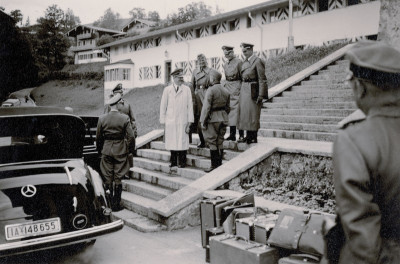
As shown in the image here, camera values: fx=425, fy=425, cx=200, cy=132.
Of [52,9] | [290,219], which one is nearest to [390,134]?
[290,219]

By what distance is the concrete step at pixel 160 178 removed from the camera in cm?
820

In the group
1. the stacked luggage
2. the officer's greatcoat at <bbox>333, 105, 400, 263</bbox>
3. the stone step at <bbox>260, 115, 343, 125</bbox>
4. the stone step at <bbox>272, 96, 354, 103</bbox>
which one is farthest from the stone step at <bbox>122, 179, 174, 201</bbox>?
the officer's greatcoat at <bbox>333, 105, 400, 263</bbox>

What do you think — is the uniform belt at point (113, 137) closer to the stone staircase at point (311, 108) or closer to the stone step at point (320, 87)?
the stone staircase at point (311, 108)

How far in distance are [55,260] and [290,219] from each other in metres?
3.17

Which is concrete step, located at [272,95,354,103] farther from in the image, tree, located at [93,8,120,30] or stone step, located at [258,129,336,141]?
tree, located at [93,8,120,30]

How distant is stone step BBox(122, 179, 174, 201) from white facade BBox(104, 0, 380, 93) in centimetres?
1696

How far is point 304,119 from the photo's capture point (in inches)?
422

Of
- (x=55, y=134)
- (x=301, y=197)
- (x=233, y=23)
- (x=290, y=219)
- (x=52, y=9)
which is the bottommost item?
(x=301, y=197)

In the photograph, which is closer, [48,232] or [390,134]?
[390,134]

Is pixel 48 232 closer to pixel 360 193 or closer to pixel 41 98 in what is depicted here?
pixel 360 193

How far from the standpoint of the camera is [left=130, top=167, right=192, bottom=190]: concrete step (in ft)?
26.9

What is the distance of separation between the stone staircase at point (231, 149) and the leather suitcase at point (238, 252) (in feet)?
6.86

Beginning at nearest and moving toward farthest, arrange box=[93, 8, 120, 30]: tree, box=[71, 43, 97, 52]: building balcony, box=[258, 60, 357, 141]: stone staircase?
box=[258, 60, 357, 141]: stone staircase → box=[71, 43, 97, 52]: building balcony → box=[93, 8, 120, 30]: tree

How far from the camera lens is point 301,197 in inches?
259
